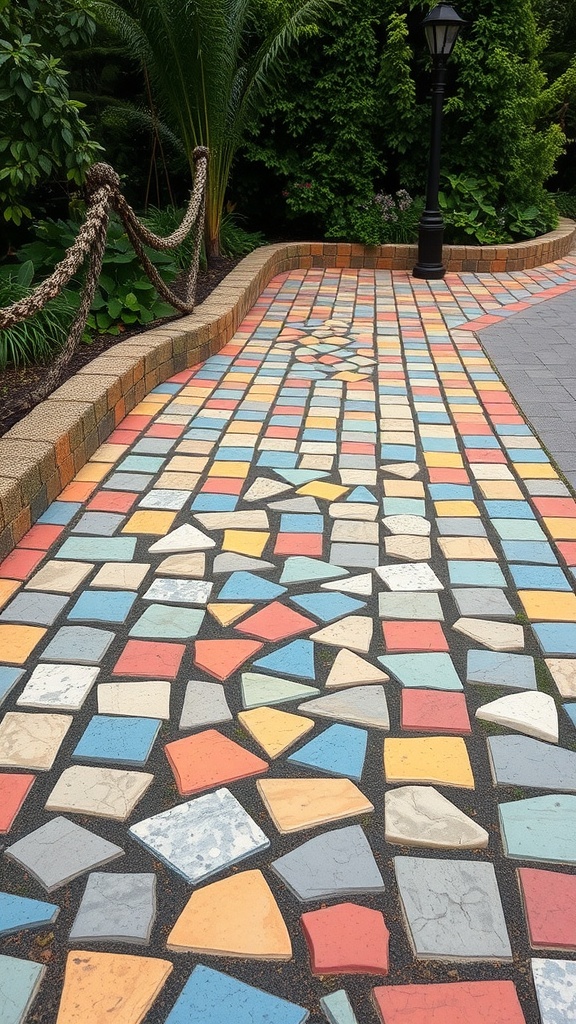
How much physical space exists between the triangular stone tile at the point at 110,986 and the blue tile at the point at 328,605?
4.36 ft

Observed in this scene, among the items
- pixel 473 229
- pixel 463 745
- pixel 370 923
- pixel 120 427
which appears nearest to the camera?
pixel 370 923

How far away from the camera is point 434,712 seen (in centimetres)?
233

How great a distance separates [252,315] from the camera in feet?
24.0

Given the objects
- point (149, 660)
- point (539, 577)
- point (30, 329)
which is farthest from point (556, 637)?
point (30, 329)

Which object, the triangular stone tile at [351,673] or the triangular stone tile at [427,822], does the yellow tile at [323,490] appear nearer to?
the triangular stone tile at [351,673]

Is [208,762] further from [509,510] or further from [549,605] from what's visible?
[509,510]

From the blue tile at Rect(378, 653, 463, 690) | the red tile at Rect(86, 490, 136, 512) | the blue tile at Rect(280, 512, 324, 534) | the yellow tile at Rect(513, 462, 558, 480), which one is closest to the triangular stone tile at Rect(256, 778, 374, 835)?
the blue tile at Rect(378, 653, 463, 690)

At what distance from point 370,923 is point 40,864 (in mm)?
714

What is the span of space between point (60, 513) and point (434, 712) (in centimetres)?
189

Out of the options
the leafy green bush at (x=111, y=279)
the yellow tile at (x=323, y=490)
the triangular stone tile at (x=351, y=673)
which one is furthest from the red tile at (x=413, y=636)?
the leafy green bush at (x=111, y=279)

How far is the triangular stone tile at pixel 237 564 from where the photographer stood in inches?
123

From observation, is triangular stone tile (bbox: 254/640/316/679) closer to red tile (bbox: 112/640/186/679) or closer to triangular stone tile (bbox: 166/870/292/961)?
red tile (bbox: 112/640/186/679)

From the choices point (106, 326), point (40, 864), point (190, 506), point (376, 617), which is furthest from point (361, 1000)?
point (106, 326)

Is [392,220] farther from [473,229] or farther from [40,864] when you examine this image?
[40,864]
